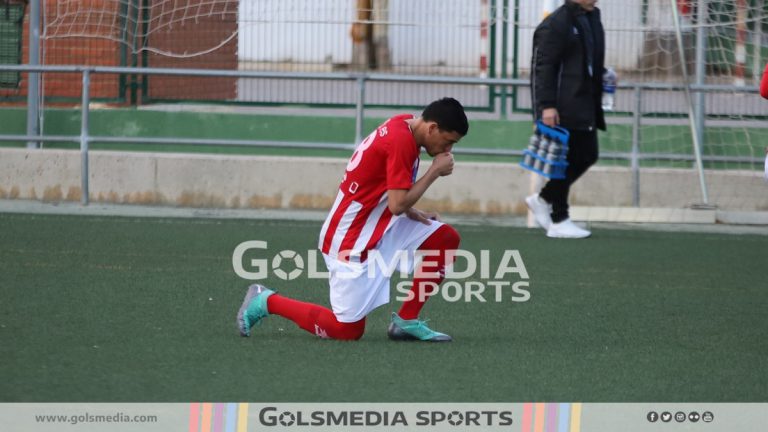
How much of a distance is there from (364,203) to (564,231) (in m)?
4.51

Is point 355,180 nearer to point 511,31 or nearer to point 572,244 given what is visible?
point 572,244

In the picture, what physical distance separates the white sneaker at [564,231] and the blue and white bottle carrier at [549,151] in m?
0.42

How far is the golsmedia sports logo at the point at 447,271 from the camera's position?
24.9 feet

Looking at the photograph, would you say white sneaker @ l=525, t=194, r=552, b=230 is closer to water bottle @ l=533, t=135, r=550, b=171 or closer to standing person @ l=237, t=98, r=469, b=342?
water bottle @ l=533, t=135, r=550, b=171

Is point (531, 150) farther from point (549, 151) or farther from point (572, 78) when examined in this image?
point (572, 78)

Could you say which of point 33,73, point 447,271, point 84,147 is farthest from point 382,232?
point 33,73

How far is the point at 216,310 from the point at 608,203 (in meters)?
5.56

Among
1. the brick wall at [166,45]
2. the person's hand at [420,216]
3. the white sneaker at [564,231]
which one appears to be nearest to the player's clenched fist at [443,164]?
the person's hand at [420,216]

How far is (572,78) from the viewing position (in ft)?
34.3

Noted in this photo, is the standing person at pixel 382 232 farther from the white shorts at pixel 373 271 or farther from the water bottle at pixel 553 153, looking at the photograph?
the water bottle at pixel 553 153

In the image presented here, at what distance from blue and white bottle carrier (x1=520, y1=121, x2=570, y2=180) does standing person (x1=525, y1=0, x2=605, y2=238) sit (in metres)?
0.07

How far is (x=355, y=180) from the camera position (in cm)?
653

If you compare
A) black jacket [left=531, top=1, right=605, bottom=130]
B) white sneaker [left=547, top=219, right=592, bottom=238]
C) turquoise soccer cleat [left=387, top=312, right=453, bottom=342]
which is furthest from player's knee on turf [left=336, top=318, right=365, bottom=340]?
white sneaker [left=547, top=219, right=592, bottom=238]
